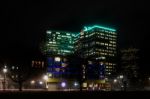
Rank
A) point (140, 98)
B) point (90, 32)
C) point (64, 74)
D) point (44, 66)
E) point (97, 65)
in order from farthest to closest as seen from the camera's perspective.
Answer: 1. point (90, 32)
2. point (97, 65)
3. point (64, 74)
4. point (44, 66)
5. point (140, 98)

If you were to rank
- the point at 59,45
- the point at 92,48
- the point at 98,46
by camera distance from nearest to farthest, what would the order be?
the point at 92,48 < the point at 98,46 < the point at 59,45

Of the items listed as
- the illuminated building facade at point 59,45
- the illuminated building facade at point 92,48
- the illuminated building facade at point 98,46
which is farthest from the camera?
the illuminated building facade at point 59,45

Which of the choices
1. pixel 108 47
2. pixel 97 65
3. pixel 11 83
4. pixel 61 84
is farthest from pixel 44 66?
pixel 108 47

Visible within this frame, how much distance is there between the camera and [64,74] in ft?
397

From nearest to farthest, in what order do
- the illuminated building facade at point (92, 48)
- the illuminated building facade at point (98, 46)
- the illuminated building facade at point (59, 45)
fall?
the illuminated building facade at point (92, 48) < the illuminated building facade at point (98, 46) < the illuminated building facade at point (59, 45)

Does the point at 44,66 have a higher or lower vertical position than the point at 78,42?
lower

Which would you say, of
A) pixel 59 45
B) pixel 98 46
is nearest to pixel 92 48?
pixel 98 46

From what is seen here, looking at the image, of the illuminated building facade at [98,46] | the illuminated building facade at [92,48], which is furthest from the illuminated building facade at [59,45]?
the illuminated building facade at [98,46]

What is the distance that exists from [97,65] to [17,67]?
2444 inches

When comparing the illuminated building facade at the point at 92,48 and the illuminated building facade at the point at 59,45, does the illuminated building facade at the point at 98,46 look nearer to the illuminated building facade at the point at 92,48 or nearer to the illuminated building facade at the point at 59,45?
the illuminated building facade at the point at 92,48

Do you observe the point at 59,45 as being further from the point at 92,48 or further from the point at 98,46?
the point at 92,48

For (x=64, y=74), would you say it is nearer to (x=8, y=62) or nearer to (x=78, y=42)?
(x=8, y=62)

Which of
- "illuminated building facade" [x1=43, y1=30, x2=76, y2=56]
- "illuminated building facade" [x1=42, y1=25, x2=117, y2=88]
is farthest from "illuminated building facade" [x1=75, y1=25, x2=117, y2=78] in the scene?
"illuminated building facade" [x1=43, y1=30, x2=76, y2=56]

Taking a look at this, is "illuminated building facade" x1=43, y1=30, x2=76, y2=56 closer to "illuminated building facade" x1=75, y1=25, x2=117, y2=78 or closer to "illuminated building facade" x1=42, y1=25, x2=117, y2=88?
"illuminated building facade" x1=42, y1=25, x2=117, y2=88
